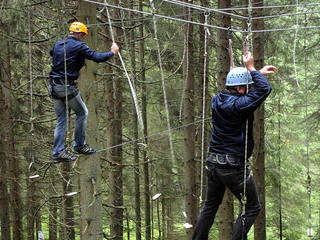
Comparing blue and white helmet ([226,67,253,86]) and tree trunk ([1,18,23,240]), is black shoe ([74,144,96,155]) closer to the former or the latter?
blue and white helmet ([226,67,253,86])

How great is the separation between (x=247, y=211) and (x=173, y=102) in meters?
7.99

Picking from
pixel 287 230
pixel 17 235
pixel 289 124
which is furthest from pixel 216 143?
pixel 287 230

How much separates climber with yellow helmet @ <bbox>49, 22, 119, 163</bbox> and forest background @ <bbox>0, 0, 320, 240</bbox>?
0.23m

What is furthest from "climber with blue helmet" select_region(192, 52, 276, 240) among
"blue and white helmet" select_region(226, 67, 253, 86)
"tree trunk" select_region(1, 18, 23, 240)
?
"tree trunk" select_region(1, 18, 23, 240)

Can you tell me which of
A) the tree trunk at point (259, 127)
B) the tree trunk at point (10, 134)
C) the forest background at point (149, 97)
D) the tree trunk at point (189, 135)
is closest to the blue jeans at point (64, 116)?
the forest background at point (149, 97)

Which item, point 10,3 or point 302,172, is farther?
point 302,172

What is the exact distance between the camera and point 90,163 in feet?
17.5

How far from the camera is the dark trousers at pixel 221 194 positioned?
4070 millimetres

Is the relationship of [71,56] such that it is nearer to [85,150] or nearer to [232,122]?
[85,150]

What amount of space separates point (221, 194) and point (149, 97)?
8.15 m

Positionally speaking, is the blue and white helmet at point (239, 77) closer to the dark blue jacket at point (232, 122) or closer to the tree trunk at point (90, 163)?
the dark blue jacket at point (232, 122)

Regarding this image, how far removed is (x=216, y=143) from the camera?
4121mm

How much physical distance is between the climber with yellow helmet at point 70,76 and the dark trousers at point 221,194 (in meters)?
1.64

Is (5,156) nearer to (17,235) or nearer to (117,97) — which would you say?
(17,235)
